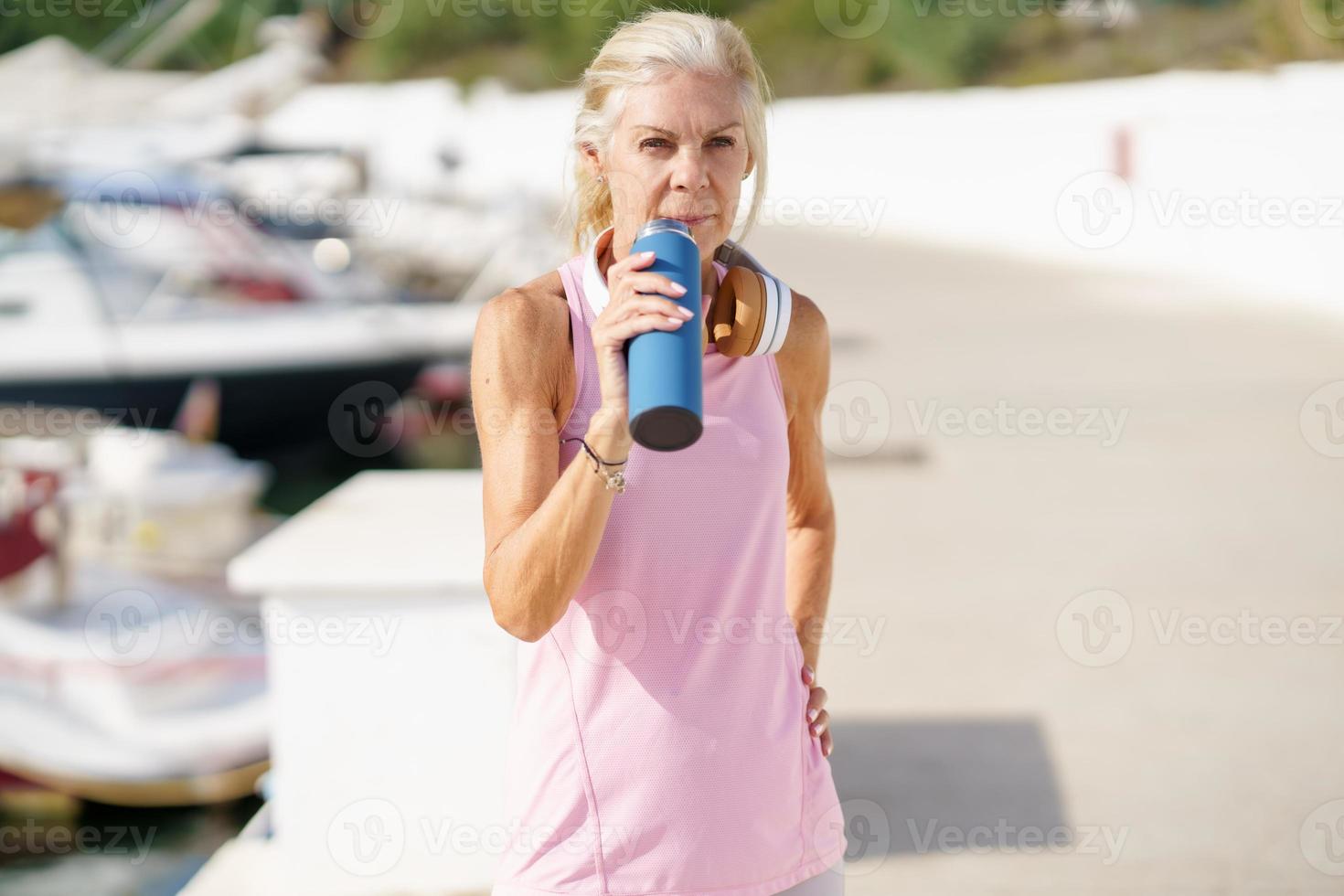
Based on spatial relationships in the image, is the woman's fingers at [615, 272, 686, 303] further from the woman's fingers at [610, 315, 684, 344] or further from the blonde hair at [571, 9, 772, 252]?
the blonde hair at [571, 9, 772, 252]

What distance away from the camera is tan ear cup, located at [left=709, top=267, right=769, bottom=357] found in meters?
1.59

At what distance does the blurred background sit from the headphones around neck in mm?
369

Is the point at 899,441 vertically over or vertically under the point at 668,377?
over

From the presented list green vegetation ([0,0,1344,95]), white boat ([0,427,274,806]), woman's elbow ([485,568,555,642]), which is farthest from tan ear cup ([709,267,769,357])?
green vegetation ([0,0,1344,95])

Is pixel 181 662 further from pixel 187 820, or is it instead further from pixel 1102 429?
pixel 1102 429

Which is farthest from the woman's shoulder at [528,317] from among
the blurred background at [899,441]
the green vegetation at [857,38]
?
the green vegetation at [857,38]

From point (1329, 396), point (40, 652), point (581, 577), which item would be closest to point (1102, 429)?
point (1329, 396)

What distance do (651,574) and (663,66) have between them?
1.96 feet

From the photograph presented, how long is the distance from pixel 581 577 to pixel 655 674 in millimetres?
208

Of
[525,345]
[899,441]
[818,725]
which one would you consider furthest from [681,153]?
[899,441]

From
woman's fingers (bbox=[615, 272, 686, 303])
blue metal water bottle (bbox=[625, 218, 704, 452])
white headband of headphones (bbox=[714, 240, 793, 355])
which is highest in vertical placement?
white headband of headphones (bbox=[714, 240, 793, 355])

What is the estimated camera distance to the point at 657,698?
5.26ft

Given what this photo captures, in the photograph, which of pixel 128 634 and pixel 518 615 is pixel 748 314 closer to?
pixel 518 615

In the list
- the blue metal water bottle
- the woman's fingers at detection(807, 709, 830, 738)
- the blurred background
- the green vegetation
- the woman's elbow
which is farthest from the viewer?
the green vegetation
